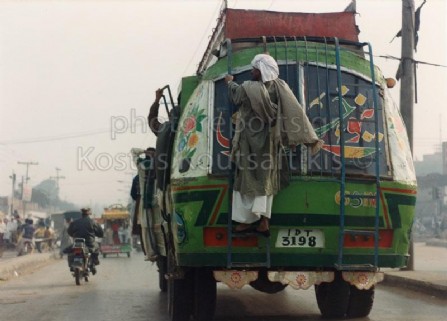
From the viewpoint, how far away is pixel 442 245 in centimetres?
3491

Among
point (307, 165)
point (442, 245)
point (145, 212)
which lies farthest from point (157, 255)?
point (442, 245)

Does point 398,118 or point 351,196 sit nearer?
point 351,196

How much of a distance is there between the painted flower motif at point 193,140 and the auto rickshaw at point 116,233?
2403cm

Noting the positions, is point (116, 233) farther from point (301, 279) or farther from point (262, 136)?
point (262, 136)

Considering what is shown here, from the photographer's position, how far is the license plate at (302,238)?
→ 6.45 m

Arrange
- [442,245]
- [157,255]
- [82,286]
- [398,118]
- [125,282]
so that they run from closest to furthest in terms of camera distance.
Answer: [398,118], [157,255], [82,286], [125,282], [442,245]

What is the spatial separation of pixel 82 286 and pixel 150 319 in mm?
5918

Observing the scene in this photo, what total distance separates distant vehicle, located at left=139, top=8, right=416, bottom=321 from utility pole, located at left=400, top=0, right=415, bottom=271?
7.52 m

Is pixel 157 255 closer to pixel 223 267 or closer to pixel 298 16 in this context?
pixel 223 267

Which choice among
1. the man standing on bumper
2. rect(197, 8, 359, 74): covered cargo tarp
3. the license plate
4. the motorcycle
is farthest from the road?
rect(197, 8, 359, 74): covered cargo tarp

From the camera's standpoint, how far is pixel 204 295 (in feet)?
23.4

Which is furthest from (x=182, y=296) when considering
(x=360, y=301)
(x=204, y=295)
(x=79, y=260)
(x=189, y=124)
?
(x=79, y=260)

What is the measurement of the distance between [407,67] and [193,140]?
8971 mm

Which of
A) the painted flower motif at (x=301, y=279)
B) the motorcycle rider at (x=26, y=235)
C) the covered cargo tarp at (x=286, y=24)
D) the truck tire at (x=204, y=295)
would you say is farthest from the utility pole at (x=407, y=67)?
the motorcycle rider at (x=26, y=235)
